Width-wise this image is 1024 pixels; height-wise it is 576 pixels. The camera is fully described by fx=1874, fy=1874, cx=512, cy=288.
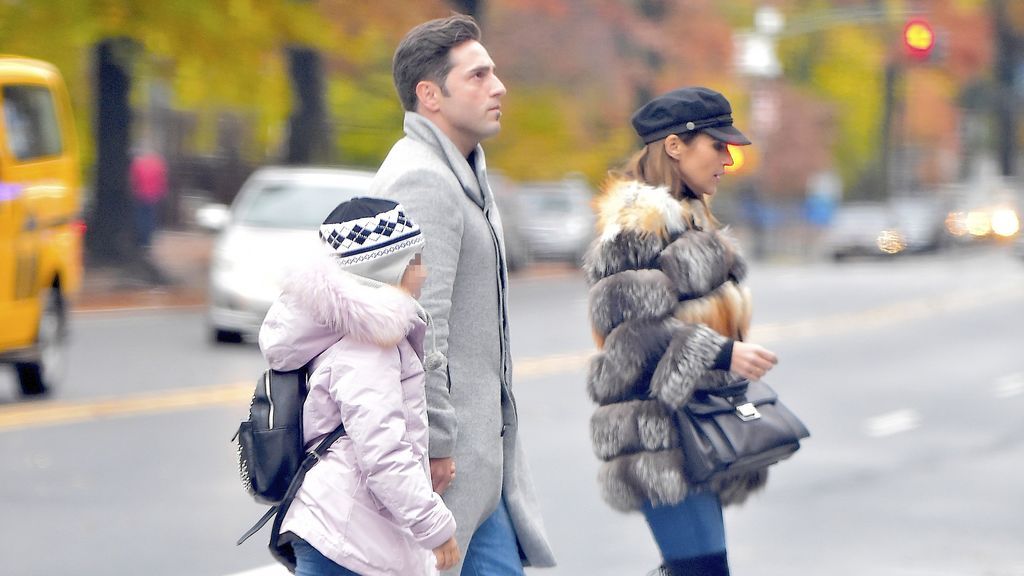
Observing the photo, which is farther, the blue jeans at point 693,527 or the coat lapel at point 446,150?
the blue jeans at point 693,527

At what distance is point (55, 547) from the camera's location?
8.20 m

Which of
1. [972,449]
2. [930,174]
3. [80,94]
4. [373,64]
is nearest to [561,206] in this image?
[373,64]

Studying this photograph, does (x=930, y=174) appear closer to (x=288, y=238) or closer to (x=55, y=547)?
(x=288, y=238)

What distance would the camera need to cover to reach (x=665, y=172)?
16.8 feet

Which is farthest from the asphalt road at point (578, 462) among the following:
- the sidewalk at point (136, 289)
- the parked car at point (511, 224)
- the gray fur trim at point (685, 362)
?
the parked car at point (511, 224)

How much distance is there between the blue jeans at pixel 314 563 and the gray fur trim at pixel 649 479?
119cm

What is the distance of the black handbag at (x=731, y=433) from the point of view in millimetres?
4891

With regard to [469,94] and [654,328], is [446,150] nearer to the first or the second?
[469,94]

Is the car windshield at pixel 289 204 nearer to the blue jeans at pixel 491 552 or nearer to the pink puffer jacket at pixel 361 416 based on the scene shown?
the blue jeans at pixel 491 552

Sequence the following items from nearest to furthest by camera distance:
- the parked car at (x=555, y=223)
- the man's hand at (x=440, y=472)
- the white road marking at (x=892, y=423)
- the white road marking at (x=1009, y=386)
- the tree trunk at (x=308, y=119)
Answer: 1. the man's hand at (x=440, y=472)
2. the white road marking at (x=892, y=423)
3. the white road marking at (x=1009, y=386)
4. the tree trunk at (x=308, y=119)
5. the parked car at (x=555, y=223)

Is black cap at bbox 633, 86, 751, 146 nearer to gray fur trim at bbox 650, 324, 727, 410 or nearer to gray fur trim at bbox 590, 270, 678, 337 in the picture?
→ gray fur trim at bbox 590, 270, 678, 337

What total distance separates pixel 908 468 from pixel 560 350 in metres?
7.58

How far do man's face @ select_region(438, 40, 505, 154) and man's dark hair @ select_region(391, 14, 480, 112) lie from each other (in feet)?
0.06

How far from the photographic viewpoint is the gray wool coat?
425 centimetres
